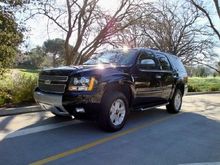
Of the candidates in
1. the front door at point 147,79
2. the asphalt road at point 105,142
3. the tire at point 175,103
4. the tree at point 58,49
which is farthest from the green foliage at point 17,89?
the tree at point 58,49

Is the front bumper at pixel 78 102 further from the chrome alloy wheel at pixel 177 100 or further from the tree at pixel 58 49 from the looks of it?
the tree at pixel 58 49

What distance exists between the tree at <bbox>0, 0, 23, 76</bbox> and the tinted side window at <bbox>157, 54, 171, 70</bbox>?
5.20m

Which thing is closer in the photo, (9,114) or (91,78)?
(91,78)

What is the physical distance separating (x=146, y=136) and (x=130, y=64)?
1733 mm

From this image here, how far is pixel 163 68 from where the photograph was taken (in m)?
8.30

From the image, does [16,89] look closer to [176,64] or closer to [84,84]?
[84,84]

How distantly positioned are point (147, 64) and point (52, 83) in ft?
8.27

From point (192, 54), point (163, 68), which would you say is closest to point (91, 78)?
point (163, 68)

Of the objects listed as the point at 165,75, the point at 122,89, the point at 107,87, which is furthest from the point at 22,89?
the point at 165,75

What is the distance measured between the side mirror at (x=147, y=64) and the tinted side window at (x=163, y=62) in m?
0.50

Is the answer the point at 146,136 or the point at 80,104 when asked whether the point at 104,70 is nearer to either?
the point at 80,104

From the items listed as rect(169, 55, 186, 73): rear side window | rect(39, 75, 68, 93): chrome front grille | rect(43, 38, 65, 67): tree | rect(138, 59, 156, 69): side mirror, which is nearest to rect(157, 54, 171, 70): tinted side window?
rect(169, 55, 186, 73): rear side window

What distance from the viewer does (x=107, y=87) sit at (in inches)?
238

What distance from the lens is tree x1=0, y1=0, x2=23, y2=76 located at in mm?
9891
